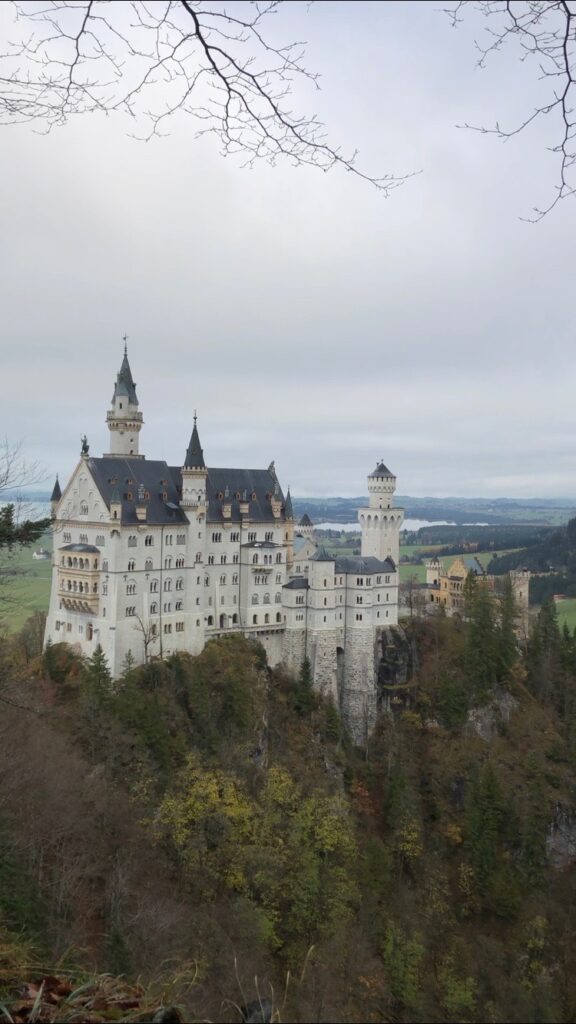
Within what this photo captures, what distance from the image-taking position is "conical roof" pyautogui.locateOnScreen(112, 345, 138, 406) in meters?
55.9

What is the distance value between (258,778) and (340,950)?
19.5 meters

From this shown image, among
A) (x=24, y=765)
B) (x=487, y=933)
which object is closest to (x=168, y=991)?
(x=24, y=765)

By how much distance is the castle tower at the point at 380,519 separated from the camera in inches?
2595

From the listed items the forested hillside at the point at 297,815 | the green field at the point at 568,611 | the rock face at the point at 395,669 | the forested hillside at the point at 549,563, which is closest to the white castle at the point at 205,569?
the rock face at the point at 395,669

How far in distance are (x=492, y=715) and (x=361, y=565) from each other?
1576 centimetres

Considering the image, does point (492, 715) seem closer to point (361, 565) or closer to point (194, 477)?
point (361, 565)

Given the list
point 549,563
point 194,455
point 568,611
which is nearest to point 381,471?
point 194,455

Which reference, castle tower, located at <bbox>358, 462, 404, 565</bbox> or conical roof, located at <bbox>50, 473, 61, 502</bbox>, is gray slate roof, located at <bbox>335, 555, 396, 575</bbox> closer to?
castle tower, located at <bbox>358, 462, 404, 565</bbox>

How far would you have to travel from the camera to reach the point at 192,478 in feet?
172

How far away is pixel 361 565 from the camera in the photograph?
60812 mm

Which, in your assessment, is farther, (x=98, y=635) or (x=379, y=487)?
(x=379, y=487)

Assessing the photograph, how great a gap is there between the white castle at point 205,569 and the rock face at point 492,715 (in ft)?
26.0

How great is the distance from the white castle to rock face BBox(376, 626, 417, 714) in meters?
0.78

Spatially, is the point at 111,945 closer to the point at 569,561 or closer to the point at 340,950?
the point at 340,950
